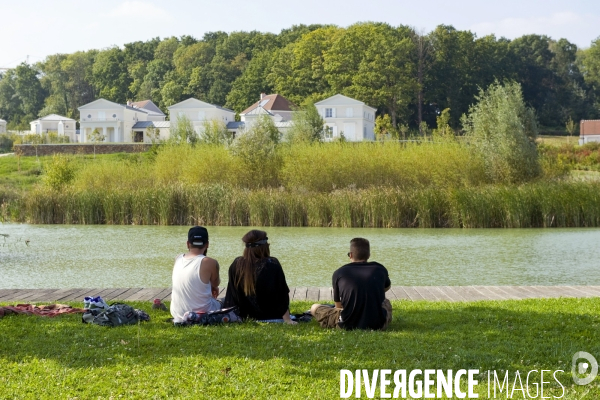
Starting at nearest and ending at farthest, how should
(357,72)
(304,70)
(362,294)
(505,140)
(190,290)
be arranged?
(362,294) < (190,290) < (505,140) < (357,72) < (304,70)

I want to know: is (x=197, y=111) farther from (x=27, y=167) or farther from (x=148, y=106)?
(x=27, y=167)

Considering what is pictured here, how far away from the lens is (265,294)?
5.89 m

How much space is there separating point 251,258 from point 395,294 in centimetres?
233

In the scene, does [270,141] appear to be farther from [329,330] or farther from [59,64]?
[59,64]

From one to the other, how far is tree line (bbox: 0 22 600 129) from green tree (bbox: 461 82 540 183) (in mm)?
Result: 34699

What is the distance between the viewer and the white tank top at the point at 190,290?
19.1ft

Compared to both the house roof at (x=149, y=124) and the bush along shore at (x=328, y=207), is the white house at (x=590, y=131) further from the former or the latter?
the bush along shore at (x=328, y=207)

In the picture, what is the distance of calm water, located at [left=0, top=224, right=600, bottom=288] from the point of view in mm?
10652

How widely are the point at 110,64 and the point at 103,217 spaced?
77.9m

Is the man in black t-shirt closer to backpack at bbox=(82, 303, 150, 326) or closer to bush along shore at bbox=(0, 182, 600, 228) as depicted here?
backpack at bbox=(82, 303, 150, 326)

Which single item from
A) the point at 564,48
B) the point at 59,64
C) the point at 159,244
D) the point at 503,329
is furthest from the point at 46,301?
the point at 59,64

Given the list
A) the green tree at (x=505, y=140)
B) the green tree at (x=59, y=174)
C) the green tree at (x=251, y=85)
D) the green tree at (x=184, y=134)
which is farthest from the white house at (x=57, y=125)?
the green tree at (x=505, y=140)

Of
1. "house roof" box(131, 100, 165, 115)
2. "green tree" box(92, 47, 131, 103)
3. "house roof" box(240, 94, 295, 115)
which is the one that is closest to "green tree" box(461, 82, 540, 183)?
"house roof" box(240, 94, 295, 115)

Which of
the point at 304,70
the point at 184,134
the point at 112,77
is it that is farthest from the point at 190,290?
the point at 112,77
